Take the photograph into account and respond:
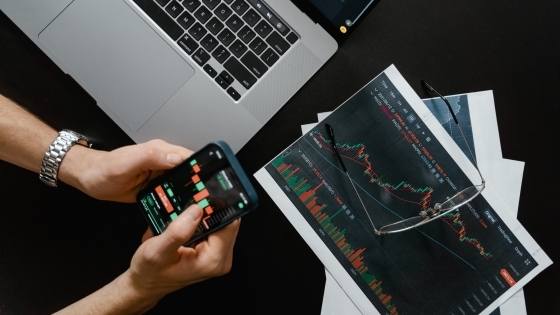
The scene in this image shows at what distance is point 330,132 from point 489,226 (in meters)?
0.40

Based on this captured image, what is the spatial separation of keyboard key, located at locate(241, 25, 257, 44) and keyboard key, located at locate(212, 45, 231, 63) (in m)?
0.04

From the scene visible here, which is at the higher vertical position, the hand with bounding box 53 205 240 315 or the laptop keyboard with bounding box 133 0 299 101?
the laptop keyboard with bounding box 133 0 299 101

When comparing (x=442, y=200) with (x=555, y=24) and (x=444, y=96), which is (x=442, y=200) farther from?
(x=555, y=24)

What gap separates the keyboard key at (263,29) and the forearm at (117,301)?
21.2 inches

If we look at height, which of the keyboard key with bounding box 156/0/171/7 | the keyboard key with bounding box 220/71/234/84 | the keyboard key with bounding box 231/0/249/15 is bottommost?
the keyboard key with bounding box 220/71/234/84

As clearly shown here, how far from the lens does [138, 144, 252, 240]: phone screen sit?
2.14 ft

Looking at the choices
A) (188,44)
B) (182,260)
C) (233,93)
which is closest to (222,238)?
(182,260)

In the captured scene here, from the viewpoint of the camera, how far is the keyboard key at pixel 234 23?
81 centimetres

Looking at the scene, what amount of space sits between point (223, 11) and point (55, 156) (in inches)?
17.9

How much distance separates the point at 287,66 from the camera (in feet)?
2.70

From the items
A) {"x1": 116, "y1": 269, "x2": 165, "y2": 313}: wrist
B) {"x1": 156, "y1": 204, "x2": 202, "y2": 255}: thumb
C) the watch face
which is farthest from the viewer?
the watch face

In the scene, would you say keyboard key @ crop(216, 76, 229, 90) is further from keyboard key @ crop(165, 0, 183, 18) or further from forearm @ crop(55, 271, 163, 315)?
forearm @ crop(55, 271, 163, 315)

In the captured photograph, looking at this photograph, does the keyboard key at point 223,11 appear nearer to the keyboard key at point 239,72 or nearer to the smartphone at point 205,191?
the keyboard key at point 239,72

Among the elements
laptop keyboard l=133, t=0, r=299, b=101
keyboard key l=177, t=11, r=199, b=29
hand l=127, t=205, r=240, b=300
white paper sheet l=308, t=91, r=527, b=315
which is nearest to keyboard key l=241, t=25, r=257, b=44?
laptop keyboard l=133, t=0, r=299, b=101
